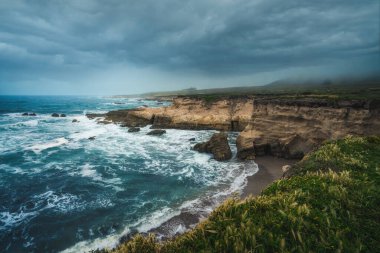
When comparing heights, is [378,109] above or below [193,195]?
above

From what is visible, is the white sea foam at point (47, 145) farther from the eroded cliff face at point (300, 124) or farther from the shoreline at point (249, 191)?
the eroded cliff face at point (300, 124)

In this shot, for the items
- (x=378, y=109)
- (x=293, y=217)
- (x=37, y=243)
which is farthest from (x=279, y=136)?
(x=37, y=243)

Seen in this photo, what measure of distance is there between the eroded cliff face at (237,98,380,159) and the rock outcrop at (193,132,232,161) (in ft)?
4.56

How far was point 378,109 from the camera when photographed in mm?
20031

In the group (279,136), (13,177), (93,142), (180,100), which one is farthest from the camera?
(180,100)

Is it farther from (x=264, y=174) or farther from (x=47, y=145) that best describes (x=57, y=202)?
(x=47, y=145)

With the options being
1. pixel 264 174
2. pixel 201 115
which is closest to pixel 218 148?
pixel 264 174

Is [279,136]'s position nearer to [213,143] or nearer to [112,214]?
[213,143]

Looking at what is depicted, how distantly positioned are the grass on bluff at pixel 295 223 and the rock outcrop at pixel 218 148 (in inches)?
618

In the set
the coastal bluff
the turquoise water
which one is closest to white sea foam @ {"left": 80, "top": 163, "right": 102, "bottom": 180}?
the turquoise water

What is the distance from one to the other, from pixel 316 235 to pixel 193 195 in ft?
36.3

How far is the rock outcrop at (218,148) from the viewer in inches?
944

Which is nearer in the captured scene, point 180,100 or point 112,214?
point 112,214

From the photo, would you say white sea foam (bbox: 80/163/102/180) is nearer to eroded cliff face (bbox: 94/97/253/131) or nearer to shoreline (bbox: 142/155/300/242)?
shoreline (bbox: 142/155/300/242)
